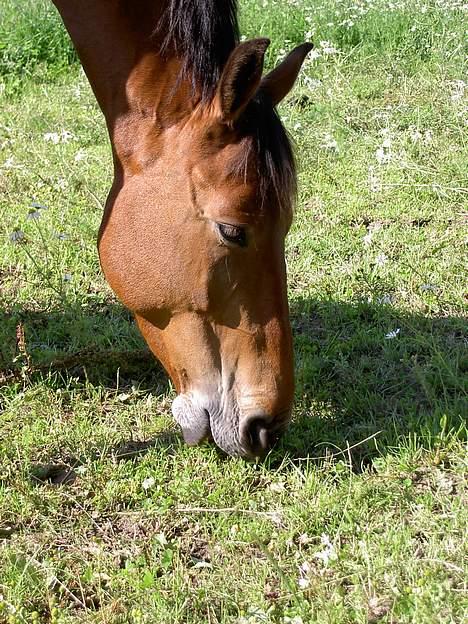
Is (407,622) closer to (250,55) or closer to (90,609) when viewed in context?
(90,609)

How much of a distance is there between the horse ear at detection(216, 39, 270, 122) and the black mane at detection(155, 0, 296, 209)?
7 centimetres

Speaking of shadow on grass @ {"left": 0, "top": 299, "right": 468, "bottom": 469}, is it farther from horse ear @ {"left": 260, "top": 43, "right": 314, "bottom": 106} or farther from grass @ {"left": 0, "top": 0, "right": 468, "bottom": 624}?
horse ear @ {"left": 260, "top": 43, "right": 314, "bottom": 106}

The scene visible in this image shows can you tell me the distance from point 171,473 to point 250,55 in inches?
59.6

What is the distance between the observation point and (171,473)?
301 centimetres

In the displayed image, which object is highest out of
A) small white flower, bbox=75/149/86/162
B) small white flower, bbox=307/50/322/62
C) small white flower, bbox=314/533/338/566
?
small white flower, bbox=307/50/322/62

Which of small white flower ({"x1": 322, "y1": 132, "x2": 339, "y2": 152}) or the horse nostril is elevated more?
small white flower ({"x1": 322, "y1": 132, "x2": 339, "y2": 152})

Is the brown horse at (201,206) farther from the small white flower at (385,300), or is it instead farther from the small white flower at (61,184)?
the small white flower at (61,184)

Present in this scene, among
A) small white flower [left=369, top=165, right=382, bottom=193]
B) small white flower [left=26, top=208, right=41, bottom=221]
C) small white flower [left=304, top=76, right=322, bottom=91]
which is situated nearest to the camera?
small white flower [left=26, top=208, right=41, bottom=221]

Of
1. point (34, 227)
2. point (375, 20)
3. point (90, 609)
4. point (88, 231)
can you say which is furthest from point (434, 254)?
point (375, 20)

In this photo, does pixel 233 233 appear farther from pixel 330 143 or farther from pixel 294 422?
pixel 330 143

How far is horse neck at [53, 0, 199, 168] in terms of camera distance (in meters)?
2.73

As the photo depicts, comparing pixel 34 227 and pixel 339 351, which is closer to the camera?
pixel 339 351

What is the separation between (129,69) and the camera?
2.81 m

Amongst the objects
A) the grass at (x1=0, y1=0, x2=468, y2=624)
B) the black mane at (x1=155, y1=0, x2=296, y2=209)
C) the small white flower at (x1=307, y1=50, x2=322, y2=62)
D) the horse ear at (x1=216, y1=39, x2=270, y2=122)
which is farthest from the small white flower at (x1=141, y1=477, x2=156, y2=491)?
the small white flower at (x1=307, y1=50, x2=322, y2=62)
